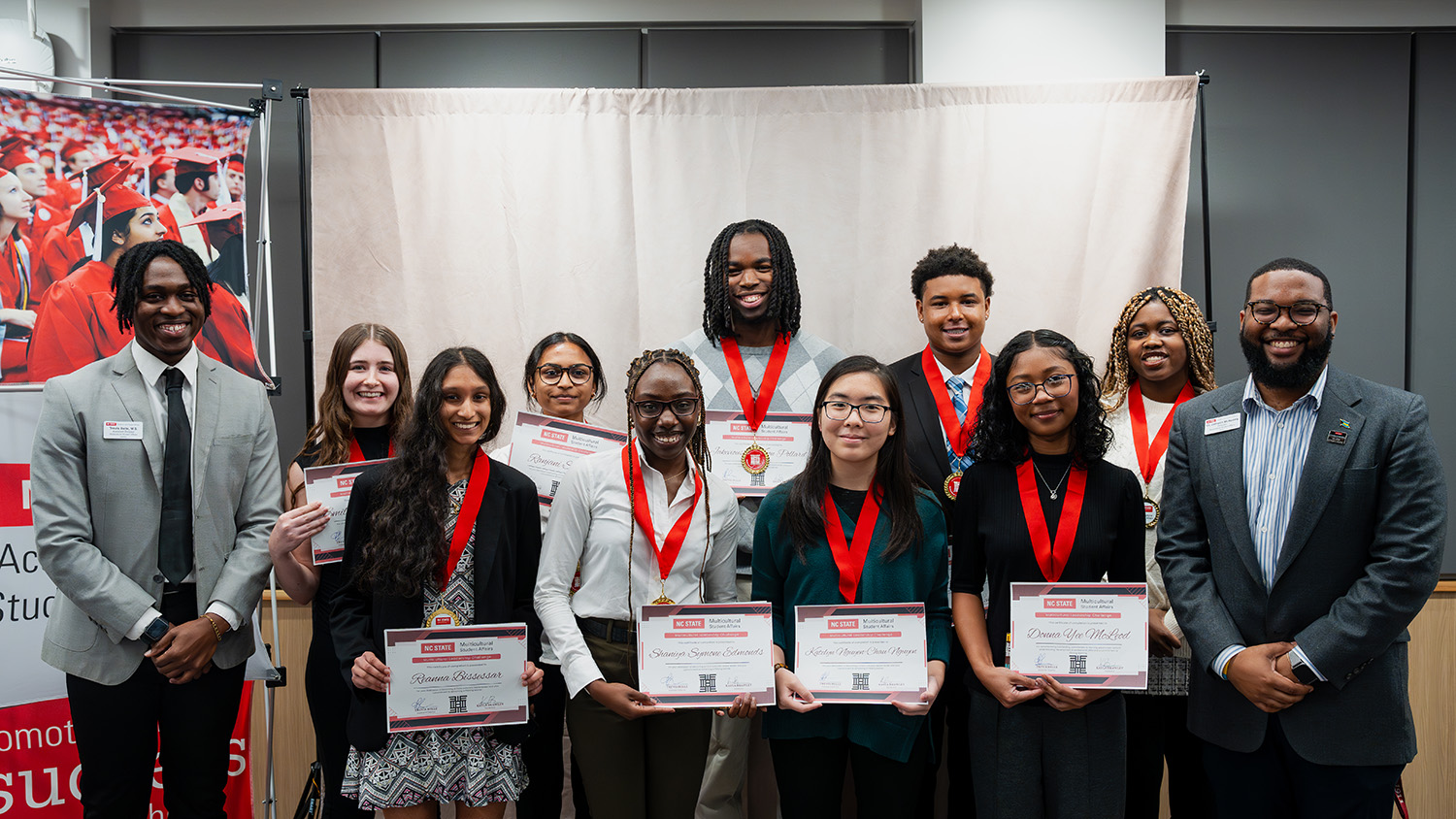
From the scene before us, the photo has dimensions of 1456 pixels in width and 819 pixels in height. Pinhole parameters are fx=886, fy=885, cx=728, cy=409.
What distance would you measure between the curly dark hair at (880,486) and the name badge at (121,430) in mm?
1967

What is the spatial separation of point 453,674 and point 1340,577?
7.48 ft

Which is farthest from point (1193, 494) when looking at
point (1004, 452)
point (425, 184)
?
point (425, 184)

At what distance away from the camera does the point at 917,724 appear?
2.37m

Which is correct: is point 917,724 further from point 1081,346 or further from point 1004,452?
point 1081,346

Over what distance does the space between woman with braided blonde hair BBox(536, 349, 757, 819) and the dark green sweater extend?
0.52ft

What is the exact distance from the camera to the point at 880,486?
2.48m

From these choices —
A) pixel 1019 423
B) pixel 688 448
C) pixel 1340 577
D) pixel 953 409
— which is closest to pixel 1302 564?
pixel 1340 577

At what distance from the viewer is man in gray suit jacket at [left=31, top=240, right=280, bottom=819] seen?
260 centimetres

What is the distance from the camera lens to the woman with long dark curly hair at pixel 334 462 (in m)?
2.60

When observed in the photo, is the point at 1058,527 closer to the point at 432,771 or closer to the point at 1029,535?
the point at 1029,535

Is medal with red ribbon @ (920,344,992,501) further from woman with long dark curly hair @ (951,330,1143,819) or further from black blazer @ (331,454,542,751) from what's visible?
black blazer @ (331,454,542,751)

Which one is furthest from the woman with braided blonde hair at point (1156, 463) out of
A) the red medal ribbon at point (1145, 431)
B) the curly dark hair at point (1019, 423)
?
the curly dark hair at point (1019, 423)

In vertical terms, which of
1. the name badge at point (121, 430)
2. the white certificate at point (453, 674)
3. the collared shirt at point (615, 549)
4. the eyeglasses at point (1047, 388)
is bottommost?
the white certificate at point (453, 674)

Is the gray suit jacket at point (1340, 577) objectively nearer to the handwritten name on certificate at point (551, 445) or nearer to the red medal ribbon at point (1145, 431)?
the red medal ribbon at point (1145, 431)
